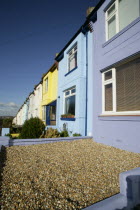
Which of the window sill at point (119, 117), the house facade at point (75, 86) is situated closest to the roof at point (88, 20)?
the house facade at point (75, 86)

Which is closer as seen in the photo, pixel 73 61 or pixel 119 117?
pixel 119 117

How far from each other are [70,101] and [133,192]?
7.95 m

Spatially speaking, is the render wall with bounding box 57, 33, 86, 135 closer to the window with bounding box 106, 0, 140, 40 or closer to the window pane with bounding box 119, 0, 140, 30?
the window with bounding box 106, 0, 140, 40

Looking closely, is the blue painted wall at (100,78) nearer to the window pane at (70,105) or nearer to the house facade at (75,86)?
the house facade at (75,86)

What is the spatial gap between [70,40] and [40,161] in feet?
29.7

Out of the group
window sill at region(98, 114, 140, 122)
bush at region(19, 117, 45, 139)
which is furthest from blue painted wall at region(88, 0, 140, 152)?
bush at region(19, 117, 45, 139)

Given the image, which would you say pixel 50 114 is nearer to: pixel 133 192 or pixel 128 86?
pixel 128 86

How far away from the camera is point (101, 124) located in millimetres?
5930

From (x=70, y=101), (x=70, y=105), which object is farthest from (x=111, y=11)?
(x=70, y=105)

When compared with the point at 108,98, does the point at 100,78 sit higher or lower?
higher

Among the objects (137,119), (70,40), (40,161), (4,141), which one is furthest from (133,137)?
(70,40)

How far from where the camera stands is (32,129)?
7090 millimetres

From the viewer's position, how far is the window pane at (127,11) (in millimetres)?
4891

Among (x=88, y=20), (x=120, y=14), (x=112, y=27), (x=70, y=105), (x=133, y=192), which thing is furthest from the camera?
(x=70, y=105)
